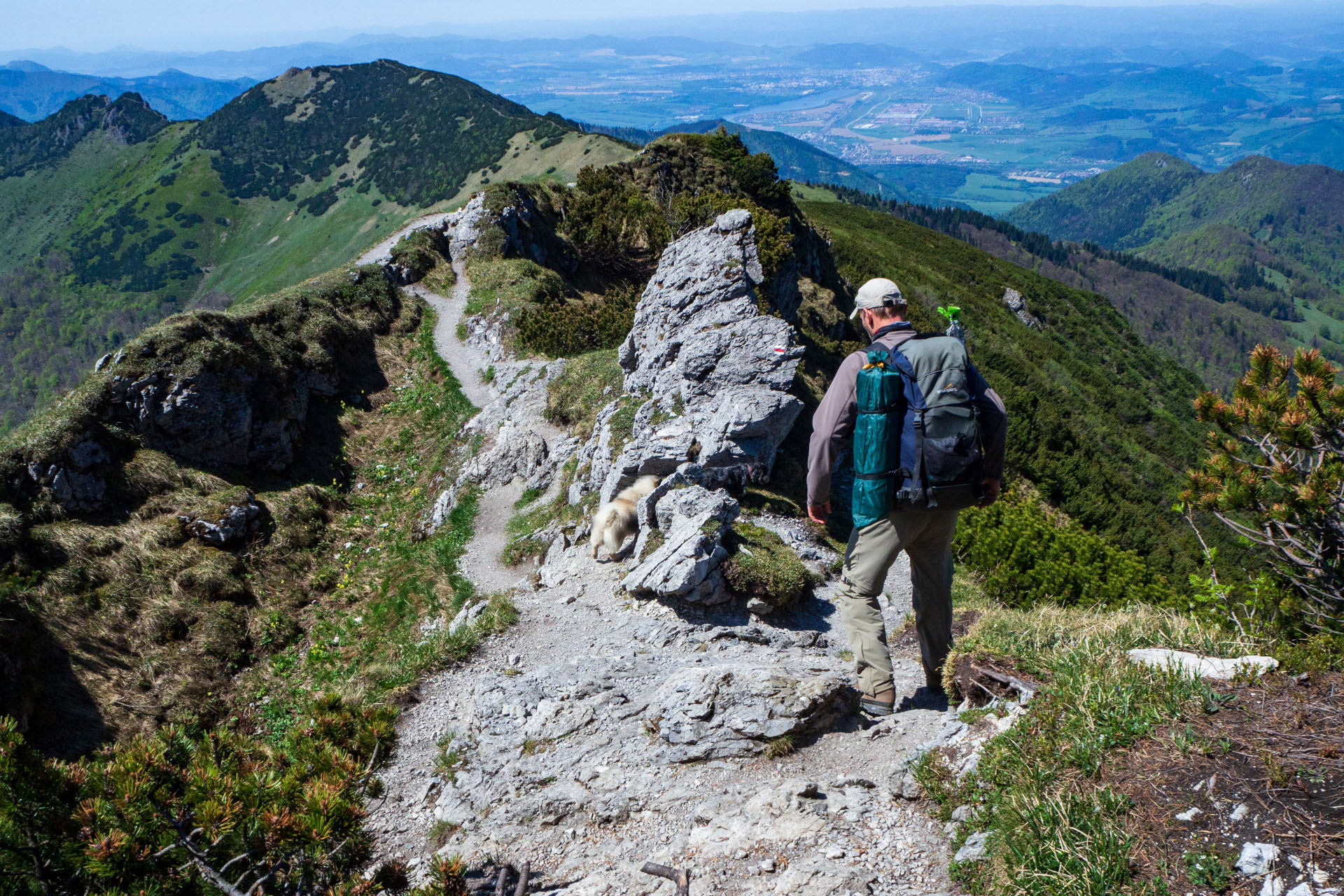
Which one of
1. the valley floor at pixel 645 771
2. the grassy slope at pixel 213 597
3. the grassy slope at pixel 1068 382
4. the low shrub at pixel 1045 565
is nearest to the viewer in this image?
the valley floor at pixel 645 771

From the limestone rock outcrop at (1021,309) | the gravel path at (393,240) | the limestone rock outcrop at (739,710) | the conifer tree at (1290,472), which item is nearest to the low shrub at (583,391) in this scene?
the limestone rock outcrop at (739,710)

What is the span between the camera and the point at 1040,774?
4.16m

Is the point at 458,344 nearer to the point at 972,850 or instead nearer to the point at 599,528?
the point at 599,528

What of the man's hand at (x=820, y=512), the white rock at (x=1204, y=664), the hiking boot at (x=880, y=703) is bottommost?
the hiking boot at (x=880, y=703)

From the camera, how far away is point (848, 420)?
18.4 ft

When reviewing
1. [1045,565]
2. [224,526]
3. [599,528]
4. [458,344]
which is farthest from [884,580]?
[458,344]

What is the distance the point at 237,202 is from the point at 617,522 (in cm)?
20443

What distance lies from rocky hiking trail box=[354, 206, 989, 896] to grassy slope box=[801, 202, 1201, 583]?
69.1 ft

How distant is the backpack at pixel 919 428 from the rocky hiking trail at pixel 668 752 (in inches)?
79.1

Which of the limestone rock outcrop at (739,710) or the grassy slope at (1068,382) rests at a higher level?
the limestone rock outcrop at (739,710)

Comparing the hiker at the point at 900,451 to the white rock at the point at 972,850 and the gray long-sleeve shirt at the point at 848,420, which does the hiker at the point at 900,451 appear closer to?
the gray long-sleeve shirt at the point at 848,420

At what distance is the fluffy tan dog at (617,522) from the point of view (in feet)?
42.0

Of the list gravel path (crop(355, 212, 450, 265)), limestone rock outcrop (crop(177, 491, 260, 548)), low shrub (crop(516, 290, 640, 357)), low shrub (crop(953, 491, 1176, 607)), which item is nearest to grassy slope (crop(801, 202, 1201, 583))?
low shrub (crop(953, 491, 1176, 607))

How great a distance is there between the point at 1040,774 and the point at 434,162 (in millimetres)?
160608
